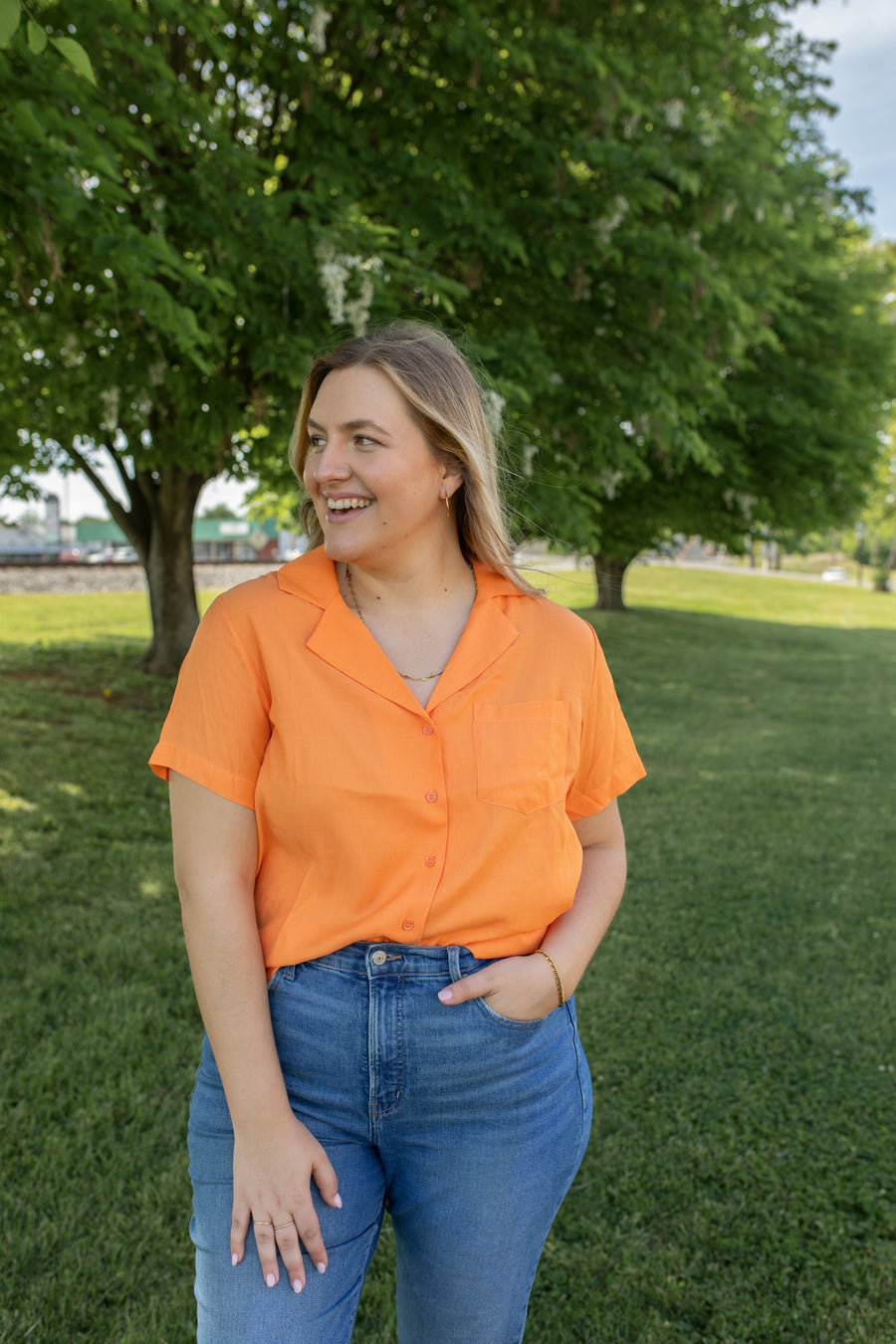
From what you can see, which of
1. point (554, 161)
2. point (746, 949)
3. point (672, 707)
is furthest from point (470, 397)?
point (672, 707)

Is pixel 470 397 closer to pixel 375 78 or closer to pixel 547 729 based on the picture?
pixel 547 729

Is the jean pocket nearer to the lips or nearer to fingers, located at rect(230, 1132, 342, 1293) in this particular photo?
fingers, located at rect(230, 1132, 342, 1293)

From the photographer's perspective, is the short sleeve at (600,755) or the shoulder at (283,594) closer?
the shoulder at (283,594)

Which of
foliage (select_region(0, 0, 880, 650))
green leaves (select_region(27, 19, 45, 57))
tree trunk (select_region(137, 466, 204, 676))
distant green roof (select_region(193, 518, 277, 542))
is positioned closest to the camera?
green leaves (select_region(27, 19, 45, 57))

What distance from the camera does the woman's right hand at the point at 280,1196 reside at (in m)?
1.39

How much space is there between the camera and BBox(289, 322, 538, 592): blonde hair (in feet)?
5.37

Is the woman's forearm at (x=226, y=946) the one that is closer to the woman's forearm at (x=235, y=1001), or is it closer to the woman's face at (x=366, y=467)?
the woman's forearm at (x=235, y=1001)

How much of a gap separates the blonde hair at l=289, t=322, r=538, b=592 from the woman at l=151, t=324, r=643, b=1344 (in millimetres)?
10

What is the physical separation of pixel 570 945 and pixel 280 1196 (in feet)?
Result: 2.02

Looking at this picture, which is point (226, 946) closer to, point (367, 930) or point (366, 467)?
point (367, 930)

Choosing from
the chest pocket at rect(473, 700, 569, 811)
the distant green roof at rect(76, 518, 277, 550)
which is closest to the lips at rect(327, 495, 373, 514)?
the chest pocket at rect(473, 700, 569, 811)

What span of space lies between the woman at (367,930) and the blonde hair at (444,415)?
0.01 metres

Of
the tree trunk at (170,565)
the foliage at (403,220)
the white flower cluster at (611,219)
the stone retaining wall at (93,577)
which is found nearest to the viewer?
the foliage at (403,220)

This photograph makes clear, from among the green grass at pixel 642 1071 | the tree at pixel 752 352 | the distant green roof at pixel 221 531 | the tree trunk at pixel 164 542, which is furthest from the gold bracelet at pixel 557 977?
the distant green roof at pixel 221 531
